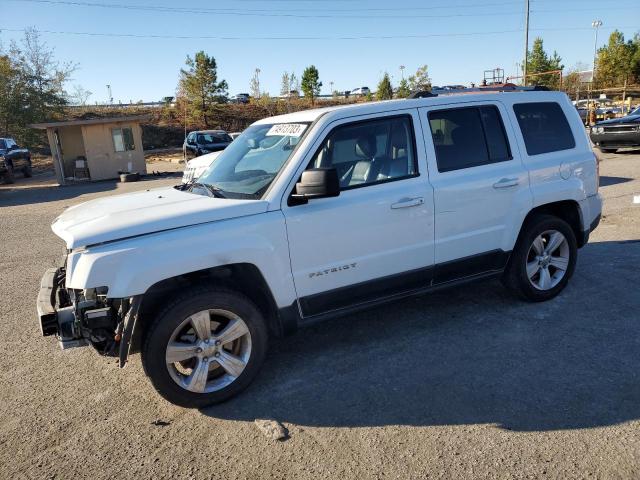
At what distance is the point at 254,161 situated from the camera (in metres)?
4.14

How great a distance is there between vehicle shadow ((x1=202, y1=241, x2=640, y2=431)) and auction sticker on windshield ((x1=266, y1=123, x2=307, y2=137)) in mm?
1758

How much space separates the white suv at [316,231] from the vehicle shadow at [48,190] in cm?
1471

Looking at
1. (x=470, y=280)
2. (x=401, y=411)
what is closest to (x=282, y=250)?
(x=401, y=411)

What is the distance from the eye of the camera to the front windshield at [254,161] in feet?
12.4

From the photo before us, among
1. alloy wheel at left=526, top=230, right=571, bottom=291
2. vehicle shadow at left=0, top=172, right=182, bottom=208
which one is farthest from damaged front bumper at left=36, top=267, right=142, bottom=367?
vehicle shadow at left=0, top=172, right=182, bottom=208

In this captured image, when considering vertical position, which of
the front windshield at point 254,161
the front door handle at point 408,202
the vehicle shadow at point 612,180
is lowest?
the vehicle shadow at point 612,180

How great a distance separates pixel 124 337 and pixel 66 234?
79 cm

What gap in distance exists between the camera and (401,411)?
3301 mm

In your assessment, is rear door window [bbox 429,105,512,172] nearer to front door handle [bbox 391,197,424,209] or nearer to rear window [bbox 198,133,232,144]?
front door handle [bbox 391,197,424,209]

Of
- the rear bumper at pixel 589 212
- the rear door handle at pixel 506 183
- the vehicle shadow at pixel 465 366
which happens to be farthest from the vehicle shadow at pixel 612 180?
the rear door handle at pixel 506 183

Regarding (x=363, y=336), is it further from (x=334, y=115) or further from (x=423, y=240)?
(x=334, y=115)

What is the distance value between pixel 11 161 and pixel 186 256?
24.8 meters

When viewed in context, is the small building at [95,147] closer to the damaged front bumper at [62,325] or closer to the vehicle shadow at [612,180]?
the vehicle shadow at [612,180]

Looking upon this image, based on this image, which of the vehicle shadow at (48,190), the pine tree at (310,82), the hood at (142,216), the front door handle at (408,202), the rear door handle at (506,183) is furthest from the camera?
the pine tree at (310,82)
